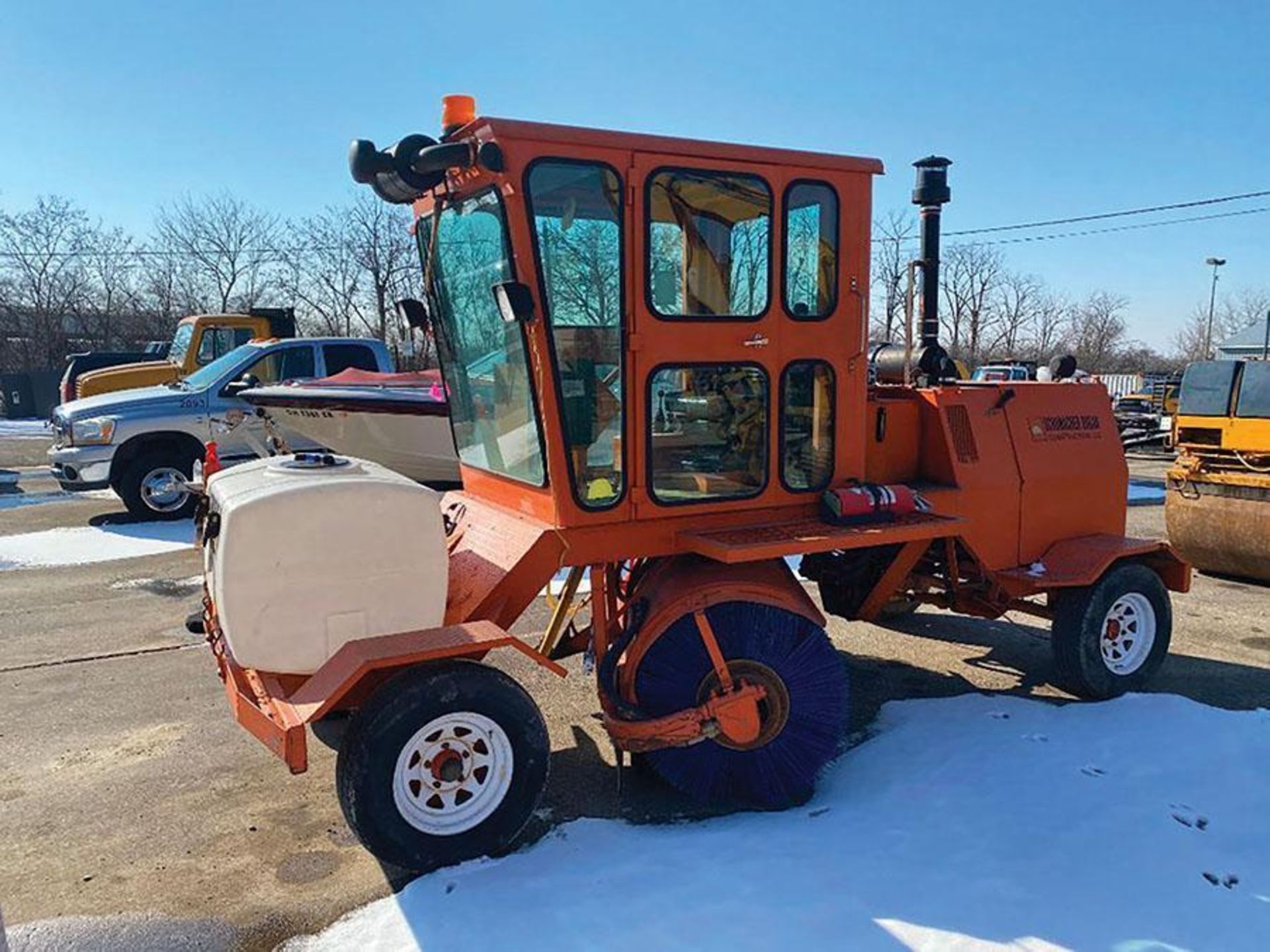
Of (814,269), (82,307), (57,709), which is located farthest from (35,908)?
(82,307)

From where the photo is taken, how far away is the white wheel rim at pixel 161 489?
34.3 feet

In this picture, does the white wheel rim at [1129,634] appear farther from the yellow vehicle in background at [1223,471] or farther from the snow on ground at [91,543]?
the snow on ground at [91,543]

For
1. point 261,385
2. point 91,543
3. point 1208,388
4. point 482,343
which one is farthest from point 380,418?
point 1208,388

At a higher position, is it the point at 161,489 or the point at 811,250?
the point at 811,250

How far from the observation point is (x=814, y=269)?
4121mm

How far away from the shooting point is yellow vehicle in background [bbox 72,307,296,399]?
13773mm

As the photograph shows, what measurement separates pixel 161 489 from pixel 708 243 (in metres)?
8.83

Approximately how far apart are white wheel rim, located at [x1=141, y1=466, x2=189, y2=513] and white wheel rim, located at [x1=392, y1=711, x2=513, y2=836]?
27.6 feet

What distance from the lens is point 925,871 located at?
129 inches

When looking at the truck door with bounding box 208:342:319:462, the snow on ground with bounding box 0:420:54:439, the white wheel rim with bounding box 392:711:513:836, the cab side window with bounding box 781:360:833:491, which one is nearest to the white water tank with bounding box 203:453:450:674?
the white wheel rim with bounding box 392:711:513:836

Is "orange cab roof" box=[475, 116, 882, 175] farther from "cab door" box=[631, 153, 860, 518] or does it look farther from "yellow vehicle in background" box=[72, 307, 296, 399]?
"yellow vehicle in background" box=[72, 307, 296, 399]

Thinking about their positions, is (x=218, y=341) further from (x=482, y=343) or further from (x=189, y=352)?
(x=482, y=343)

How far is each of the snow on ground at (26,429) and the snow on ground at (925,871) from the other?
22.1 metres

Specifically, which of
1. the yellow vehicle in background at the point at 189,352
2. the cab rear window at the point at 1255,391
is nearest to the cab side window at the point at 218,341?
the yellow vehicle in background at the point at 189,352
